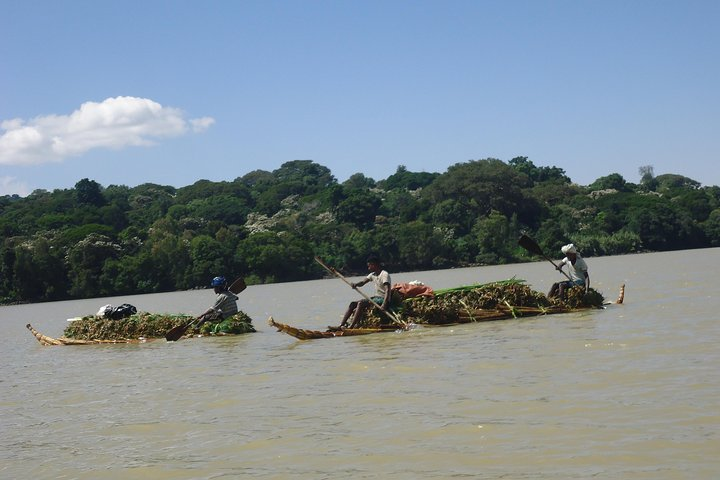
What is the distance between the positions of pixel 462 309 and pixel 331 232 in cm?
6367

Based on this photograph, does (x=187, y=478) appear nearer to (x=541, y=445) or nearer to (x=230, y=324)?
(x=541, y=445)

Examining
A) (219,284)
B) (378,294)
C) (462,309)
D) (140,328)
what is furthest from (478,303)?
(140,328)

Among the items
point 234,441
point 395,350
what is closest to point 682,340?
point 395,350

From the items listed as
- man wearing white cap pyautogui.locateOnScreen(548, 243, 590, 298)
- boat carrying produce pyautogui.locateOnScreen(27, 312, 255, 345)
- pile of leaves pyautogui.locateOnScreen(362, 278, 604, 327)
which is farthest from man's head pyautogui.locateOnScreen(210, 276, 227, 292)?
man wearing white cap pyautogui.locateOnScreen(548, 243, 590, 298)

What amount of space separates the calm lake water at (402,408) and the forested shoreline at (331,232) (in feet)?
177

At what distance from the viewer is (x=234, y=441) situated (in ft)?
28.2

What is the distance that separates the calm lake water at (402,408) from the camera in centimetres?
714

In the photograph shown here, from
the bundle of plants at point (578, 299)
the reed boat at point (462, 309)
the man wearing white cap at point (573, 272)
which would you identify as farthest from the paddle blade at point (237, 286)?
the bundle of plants at point (578, 299)

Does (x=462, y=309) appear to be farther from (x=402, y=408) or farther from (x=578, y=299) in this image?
(x=402, y=408)

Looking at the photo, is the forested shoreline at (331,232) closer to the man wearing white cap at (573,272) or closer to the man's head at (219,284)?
the man's head at (219,284)

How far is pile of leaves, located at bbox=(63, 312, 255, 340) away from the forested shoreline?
47.7 m

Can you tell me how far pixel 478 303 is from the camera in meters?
17.9

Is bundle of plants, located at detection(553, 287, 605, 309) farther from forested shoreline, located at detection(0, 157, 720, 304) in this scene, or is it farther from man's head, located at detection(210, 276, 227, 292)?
forested shoreline, located at detection(0, 157, 720, 304)

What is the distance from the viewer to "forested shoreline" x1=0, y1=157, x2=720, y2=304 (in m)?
68.5
